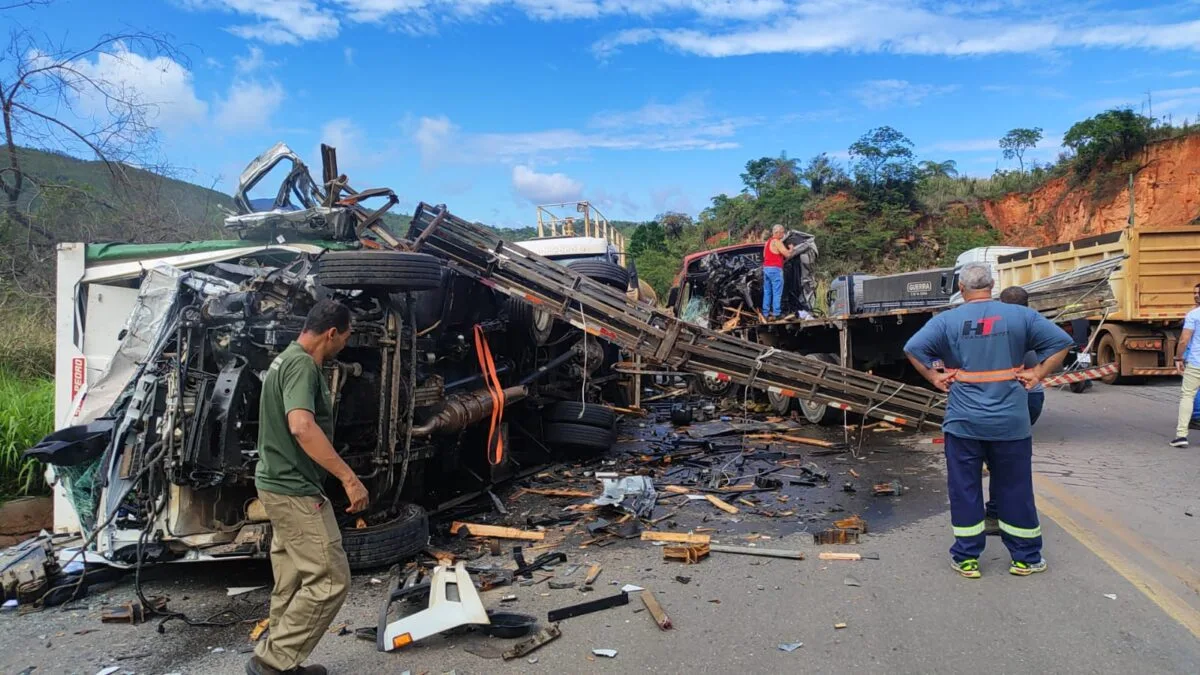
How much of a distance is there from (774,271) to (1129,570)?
815 cm

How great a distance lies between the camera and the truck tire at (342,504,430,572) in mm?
4648

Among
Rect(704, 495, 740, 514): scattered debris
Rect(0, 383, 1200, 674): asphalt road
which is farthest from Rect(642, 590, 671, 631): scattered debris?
Rect(704, 495, 740, 514): scattered debris

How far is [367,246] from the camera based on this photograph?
6.41m

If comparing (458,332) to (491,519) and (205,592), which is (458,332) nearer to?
(491,519)

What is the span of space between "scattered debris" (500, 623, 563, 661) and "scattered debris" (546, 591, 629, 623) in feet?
0.31

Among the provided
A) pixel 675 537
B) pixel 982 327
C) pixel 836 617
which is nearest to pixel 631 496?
pixel 675 537

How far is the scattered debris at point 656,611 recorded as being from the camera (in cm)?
370

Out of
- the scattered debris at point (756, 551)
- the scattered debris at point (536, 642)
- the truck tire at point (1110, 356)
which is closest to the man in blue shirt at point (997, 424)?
the scattered debris at point (756, 551)

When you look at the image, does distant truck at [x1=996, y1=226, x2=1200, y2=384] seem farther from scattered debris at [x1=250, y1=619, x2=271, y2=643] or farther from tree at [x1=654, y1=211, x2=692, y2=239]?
tree at [x1=654, y1=211, x2=692, y2=239]

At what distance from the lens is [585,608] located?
13.0 ft

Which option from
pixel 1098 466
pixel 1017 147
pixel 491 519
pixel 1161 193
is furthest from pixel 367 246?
pixel 1017 147

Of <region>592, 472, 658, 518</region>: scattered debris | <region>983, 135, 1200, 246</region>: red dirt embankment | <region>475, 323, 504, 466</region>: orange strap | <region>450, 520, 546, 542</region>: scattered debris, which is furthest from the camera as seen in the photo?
<region>983, 135, 1200, 246</region>: red dirt embankment

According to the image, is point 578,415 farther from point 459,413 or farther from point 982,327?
point 982,327

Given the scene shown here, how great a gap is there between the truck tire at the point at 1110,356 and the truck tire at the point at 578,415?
9943 millimetres
